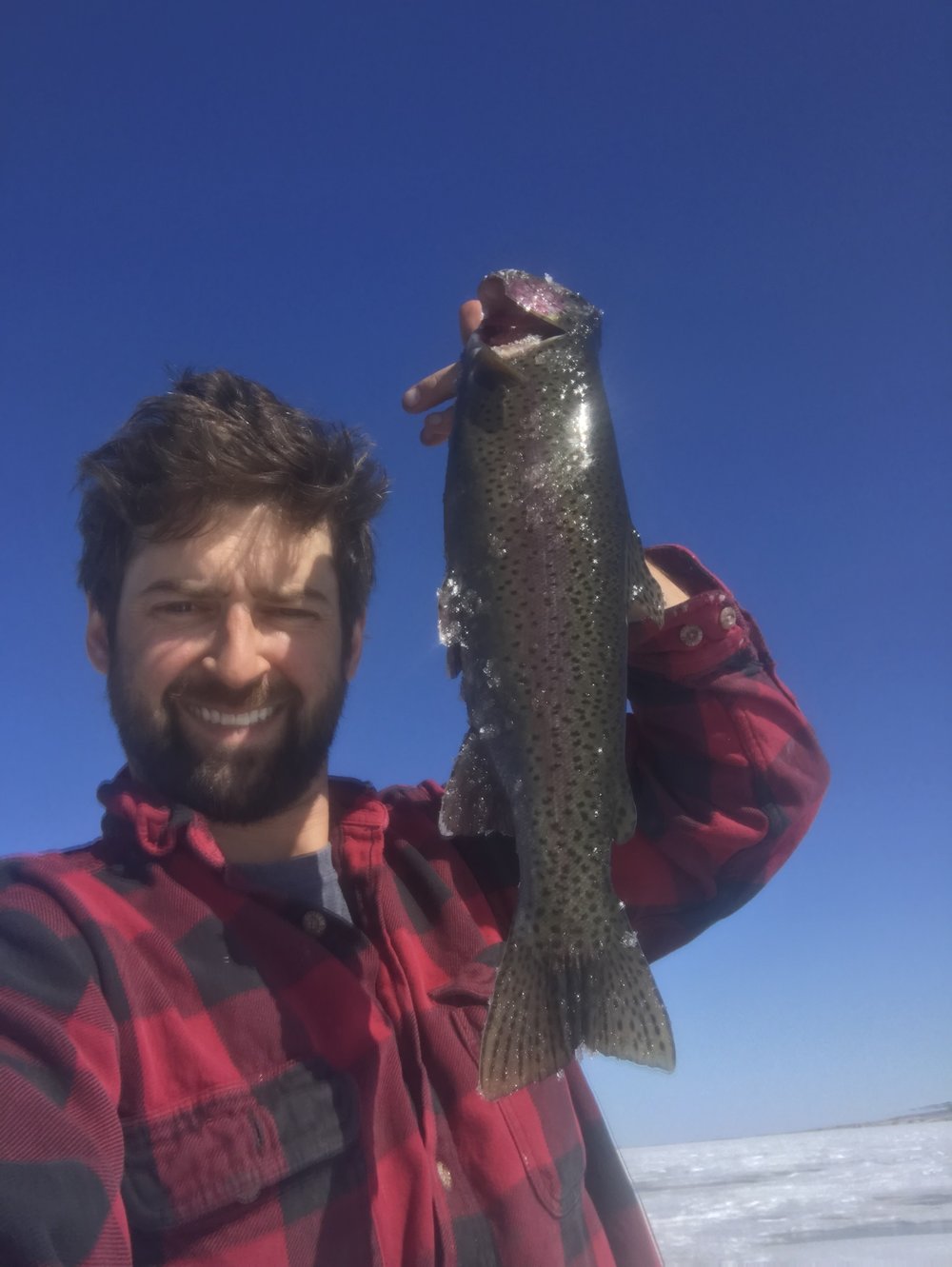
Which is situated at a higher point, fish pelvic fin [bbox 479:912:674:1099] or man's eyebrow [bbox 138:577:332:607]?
man's eyebrow [bbox 138:577:332:607]

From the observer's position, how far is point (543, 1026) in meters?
2.19

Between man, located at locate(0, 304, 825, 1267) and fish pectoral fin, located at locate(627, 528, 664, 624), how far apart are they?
0.26m

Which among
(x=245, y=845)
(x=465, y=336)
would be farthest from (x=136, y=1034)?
(x=465, y=336)

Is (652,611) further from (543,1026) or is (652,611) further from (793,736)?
(543,1026)

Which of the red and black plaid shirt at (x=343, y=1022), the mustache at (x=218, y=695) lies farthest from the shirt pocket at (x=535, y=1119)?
the mustache at (x=218, y=695)

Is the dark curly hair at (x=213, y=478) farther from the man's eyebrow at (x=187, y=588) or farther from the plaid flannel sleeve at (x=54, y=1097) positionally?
the plaid flannel sleeve at (x=54, y=1097)

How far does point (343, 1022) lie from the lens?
251 cm

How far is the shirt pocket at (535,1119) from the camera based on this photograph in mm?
2566

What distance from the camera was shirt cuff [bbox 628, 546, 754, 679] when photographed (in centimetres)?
289

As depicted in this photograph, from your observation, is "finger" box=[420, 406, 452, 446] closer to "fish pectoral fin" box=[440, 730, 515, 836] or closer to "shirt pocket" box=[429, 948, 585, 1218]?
"fish pectoral fin" box=[440, 730, 515, 836]

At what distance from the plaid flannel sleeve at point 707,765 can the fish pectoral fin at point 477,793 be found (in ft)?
2.56

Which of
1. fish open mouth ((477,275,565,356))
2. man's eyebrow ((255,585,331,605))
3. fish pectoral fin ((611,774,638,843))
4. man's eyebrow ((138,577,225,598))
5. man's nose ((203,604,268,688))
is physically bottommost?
fish pectoral fin ((611,774,638,843))

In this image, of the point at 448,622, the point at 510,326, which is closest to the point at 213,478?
the point at 510,326

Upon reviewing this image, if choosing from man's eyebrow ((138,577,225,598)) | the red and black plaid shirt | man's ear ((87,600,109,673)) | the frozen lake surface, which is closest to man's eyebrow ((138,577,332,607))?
man's eyebrow ((138,577,225,598))
